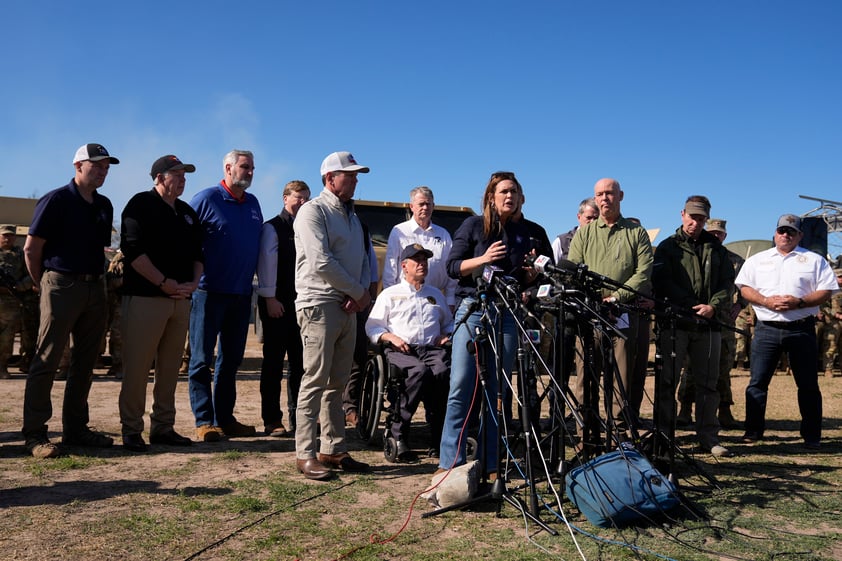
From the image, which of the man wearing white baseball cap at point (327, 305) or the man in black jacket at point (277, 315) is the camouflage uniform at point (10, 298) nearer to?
the man in black jacket at point (277, 315)

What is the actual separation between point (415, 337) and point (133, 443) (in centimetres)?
241

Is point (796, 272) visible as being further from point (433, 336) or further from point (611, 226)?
point (433, 336)

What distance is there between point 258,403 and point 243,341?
248cm

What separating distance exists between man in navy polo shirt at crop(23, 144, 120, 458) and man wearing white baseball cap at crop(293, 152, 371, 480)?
5.61ft

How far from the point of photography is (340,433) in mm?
5379

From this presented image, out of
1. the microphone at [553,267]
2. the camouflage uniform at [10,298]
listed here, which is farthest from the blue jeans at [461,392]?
the camouflage uniform at [10,298]

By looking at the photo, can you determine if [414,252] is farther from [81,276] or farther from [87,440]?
[87,440]

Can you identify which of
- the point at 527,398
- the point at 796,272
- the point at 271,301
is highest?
the point at 796,272

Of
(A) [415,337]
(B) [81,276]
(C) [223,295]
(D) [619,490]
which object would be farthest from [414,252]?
(D) [619,490]

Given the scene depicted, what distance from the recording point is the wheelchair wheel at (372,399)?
6.13 metres

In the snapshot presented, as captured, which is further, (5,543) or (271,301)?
(271,301)

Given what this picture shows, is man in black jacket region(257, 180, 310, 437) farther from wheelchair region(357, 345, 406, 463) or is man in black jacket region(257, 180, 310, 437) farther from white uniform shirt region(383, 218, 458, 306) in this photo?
white uniform shirt region(383, 218, 458, 306)

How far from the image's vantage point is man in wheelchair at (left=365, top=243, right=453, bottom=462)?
6082 millimetres

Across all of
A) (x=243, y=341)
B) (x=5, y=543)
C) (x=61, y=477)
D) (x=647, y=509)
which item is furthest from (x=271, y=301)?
(x=647, y=509)
